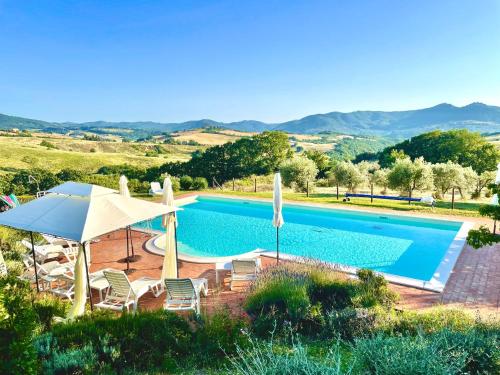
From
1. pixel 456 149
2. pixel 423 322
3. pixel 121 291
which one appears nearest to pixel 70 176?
pixel 121 291

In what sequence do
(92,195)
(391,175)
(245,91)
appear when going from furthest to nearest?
(245,91) → (391,175) → (92,195)

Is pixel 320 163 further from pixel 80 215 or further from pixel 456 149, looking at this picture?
pixel 80 215

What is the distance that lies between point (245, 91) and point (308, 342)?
174 feet

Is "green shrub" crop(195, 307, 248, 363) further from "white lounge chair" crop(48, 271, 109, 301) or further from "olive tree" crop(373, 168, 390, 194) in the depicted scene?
"olive tree" crop(373, 168, 390, 194)

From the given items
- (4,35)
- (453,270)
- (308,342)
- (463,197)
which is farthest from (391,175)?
(4,35)

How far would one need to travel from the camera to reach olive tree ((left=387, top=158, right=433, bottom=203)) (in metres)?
19.8

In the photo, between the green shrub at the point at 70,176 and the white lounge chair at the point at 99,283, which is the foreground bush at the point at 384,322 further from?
the green shrub at the point at 70,176

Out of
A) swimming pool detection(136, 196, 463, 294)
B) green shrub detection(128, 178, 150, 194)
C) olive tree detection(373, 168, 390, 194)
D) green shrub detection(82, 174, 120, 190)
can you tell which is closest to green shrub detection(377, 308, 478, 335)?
swimming pool detection(136, 196, 463, 294)

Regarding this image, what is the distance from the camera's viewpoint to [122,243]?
10586 mm

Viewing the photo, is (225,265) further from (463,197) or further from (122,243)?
(463,197)

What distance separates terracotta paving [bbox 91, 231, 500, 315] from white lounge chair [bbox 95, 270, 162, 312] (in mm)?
327

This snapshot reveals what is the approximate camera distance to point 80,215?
5539 mm

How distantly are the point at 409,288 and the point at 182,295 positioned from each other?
16.3 ft

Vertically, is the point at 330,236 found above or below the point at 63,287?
below
